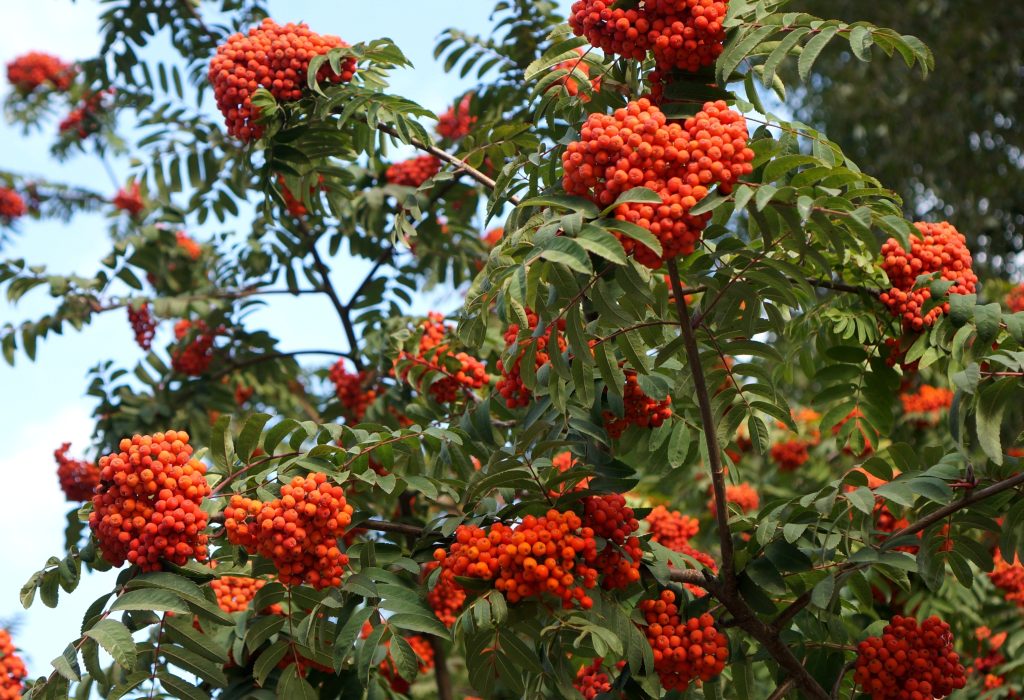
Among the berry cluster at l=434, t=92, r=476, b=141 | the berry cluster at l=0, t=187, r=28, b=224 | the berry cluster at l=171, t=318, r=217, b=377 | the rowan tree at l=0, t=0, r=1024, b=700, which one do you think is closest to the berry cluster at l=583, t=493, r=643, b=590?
the rowan tree at l=0, t=0, r=1024, b=700

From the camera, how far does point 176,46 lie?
538 cm

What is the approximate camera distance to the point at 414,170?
15.5ft

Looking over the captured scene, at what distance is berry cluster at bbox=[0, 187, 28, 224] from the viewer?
28.8 feet

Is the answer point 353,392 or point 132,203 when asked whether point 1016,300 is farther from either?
point 132,203

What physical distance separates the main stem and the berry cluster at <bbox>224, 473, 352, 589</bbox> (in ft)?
2.81

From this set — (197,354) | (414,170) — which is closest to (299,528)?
(414,170)

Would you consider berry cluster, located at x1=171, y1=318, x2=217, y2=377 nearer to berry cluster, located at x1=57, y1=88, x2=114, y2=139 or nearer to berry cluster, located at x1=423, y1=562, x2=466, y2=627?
berry cluster, located at x1=423, y1=562, x2=466, y2=627

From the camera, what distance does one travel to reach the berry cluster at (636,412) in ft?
9.82

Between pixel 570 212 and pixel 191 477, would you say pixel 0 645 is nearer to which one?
pixel 191 477

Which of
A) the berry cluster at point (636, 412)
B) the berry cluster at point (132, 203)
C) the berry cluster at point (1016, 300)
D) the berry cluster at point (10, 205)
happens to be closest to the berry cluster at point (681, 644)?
the berry cluster at point (636, 412)

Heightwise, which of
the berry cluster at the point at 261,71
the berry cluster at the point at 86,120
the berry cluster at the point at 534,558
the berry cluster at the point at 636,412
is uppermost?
the berry cluster at the point at 86,120

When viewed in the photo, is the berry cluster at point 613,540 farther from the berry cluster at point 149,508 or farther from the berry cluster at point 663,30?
the berry cluster at point 663,30

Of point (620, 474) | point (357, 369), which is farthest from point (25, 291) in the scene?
point (620, 474)

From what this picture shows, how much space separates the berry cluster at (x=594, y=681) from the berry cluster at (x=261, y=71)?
77.3 inches
